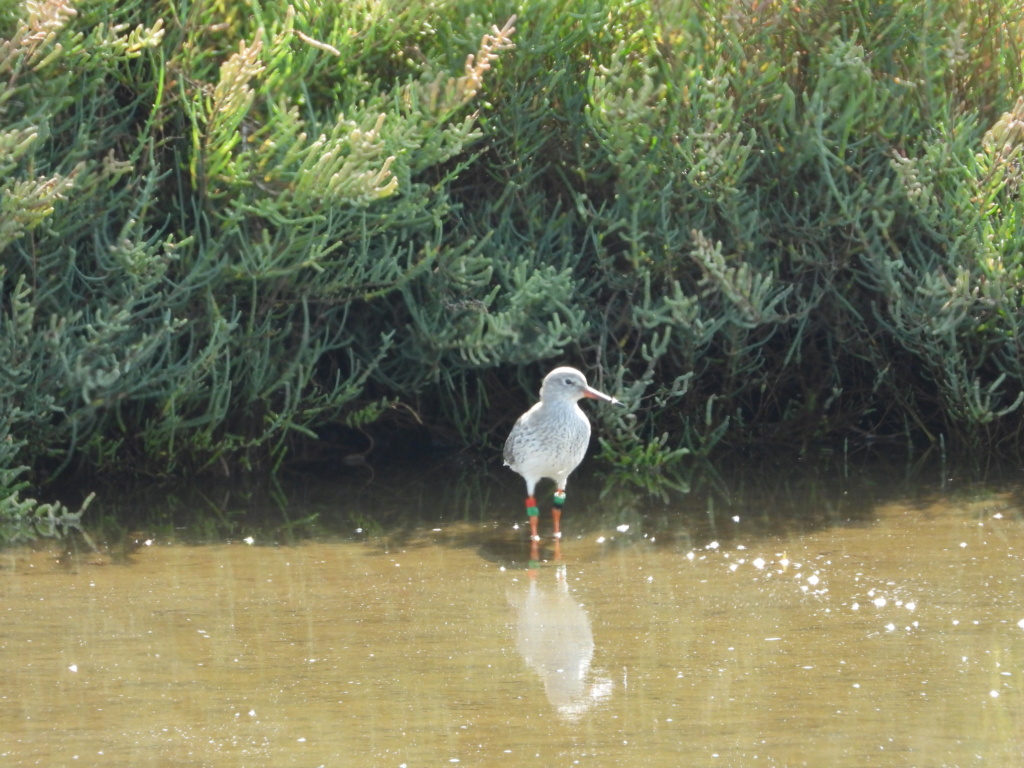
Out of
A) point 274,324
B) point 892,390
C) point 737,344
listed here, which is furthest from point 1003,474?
point 274,324

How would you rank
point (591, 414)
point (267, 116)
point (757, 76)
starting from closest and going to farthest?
point (267, 116) < point (757, 76) < point (591, 414)

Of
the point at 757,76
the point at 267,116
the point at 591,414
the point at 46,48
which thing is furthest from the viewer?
the point at 591,414

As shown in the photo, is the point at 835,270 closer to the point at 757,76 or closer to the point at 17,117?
the point at 757,76

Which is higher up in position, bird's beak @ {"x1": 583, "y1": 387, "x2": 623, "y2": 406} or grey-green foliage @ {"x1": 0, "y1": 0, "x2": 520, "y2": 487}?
grey-green foliage @ {"x1": 0, "y1": 0, "x2": 520, "y2": 487}

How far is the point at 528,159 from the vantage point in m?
8.87

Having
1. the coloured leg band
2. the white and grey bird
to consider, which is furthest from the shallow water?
the white and grey bird

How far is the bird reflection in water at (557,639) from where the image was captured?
5.16 m

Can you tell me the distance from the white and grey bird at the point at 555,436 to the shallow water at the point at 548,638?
275mm

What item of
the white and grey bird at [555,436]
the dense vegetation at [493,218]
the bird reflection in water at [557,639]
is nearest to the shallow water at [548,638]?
the bird reflection in water at [557,639]

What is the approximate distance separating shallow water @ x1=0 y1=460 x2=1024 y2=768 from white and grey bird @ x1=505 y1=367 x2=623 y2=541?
275 mm

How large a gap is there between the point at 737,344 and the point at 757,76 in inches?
59.4

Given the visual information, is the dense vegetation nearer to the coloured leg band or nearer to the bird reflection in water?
the coloured leg band

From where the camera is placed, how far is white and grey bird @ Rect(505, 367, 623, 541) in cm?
786

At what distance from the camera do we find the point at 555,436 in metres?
7.86
